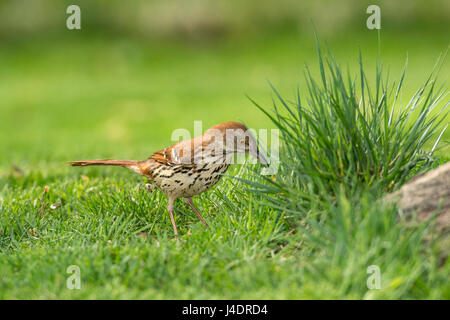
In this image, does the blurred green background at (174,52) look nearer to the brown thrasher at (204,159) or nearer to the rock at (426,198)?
the brown thrasher at (204,159)

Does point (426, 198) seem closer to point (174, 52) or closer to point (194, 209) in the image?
point (194, 209)

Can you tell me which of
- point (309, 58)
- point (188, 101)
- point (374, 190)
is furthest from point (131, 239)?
point (309, 58)

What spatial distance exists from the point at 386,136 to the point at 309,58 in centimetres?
1250

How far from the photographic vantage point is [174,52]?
1694cm

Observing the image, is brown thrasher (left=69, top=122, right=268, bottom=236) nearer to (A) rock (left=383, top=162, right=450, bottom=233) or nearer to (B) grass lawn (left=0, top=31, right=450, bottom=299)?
(B) grass lawn (left=0, top=31, right=450, bottom=299)

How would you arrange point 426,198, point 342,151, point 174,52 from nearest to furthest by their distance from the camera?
point 426,198 → point 342,151 → point 174,52

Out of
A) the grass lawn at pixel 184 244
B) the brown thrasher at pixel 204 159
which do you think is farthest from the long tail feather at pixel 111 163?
the brown thrasher at pixel 204 159

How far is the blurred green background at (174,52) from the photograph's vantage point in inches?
503

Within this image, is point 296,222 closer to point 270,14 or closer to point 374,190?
point 374,190

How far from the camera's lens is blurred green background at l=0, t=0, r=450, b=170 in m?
12.8

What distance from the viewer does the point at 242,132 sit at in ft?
13.5

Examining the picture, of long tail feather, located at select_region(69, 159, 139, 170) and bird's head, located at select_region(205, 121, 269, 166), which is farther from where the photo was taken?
long tail feather, located at select_region(69, 159, 139, 170)

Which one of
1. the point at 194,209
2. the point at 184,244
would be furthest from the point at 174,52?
the point at 184,244

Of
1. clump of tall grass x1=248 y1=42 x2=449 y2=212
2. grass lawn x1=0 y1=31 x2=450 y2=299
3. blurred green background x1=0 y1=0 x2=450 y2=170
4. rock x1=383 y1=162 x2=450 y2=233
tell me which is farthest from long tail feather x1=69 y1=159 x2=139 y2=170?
blurred green background x1=0 y1=0 x2=450 y2=170
